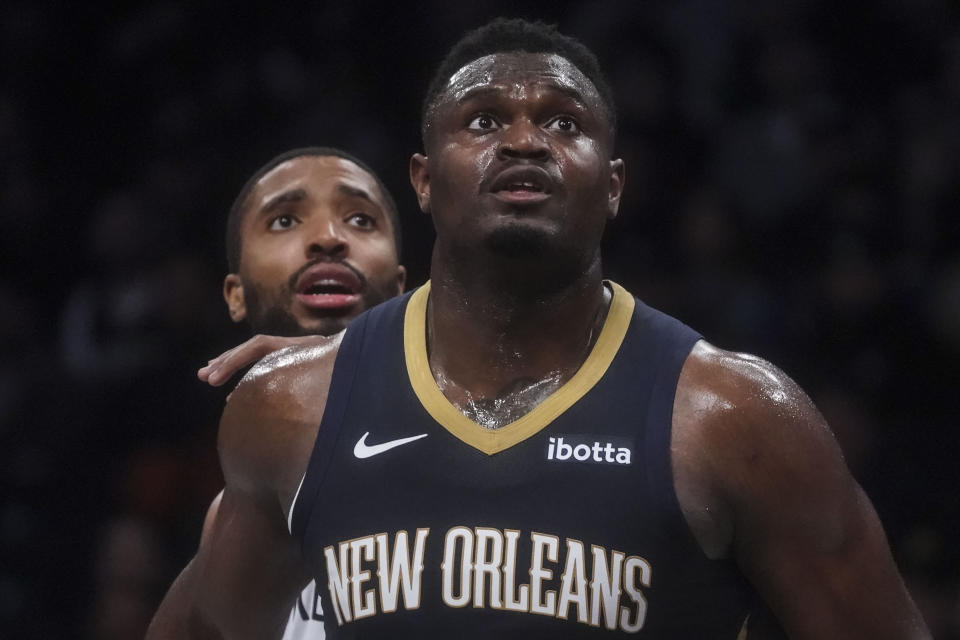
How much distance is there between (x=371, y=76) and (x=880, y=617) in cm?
506

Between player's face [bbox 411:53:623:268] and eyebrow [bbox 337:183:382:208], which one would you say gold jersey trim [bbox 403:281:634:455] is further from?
eyebrow [bbox 337:183:382:208]

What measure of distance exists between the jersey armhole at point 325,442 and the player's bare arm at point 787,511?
1.94ft

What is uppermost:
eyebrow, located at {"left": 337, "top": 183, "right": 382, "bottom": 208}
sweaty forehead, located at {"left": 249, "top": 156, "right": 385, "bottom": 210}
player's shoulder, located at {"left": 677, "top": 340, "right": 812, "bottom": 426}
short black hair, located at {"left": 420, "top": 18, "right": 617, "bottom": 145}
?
sweaty forehead, located at {"left": 249, "top": 156, "right": 385, "bottom": 210}

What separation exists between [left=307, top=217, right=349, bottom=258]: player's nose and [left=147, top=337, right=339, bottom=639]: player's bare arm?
2.69ft

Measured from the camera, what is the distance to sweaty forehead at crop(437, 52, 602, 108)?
2.48 m

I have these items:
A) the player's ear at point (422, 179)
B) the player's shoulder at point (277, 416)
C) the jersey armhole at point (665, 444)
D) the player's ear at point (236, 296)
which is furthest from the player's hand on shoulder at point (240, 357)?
the jersey armhole at point (665, 444)

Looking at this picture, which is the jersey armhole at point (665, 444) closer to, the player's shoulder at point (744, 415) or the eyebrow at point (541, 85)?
the player's shoulder at point (744, 415)

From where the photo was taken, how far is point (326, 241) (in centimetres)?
346

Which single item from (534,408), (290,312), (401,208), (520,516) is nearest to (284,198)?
(290,312)

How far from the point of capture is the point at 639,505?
2.25m

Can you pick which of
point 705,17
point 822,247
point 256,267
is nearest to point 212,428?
point 256,267

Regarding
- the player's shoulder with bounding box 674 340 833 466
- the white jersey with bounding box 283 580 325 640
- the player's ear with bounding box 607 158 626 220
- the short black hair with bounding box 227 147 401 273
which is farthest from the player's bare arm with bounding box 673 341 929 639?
the short black hair with bounding box 227 147 401 273

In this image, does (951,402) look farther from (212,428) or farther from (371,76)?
(371,76)

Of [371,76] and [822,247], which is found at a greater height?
[371,76]
